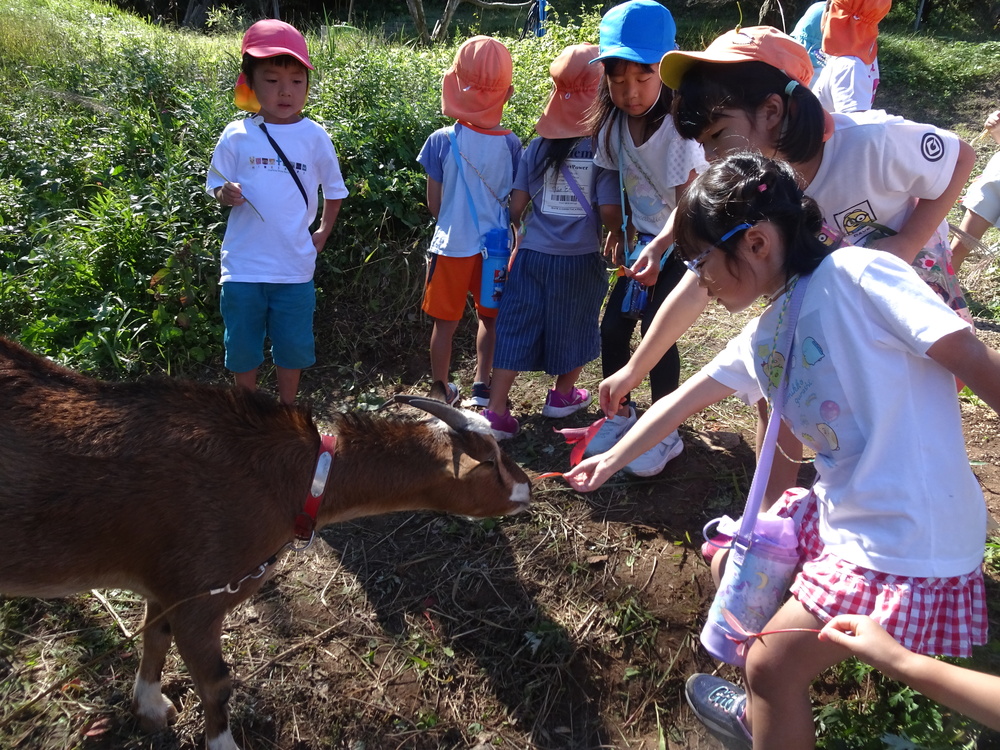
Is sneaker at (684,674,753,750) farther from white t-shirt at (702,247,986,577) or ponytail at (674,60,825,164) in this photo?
ponytail at (674,60,825,164)

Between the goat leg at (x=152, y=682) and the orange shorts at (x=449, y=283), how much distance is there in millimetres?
2165

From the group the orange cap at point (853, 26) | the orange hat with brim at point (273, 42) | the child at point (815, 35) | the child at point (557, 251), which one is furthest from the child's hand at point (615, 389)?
the child at point (815, 35)

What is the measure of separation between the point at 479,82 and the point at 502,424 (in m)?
1.92

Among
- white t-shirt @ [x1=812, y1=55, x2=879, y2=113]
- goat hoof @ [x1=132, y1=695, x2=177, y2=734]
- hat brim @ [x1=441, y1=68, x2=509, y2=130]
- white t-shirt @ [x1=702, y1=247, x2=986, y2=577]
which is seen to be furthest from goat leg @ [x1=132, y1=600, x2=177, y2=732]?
white t-shirt @ [x1=812, y1=55, x2=879, y2=113]

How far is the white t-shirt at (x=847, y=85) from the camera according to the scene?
208 inches

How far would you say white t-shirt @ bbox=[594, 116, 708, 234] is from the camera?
11.2 feet

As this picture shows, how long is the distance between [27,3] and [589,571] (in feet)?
44.5

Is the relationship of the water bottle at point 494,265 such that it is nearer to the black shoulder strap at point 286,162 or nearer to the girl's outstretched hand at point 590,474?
the black shoulder strap at point 286,162

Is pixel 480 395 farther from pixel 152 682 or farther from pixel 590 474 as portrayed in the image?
pixel 152 682

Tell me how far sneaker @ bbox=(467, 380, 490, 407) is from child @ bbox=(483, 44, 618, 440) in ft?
0.92

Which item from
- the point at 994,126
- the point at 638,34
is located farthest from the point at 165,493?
the point at 994,126

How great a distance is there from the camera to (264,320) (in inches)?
154

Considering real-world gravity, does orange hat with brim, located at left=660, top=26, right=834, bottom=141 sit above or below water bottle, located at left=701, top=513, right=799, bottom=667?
above

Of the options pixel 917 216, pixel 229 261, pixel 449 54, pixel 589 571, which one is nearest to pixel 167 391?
pixel 229 261
